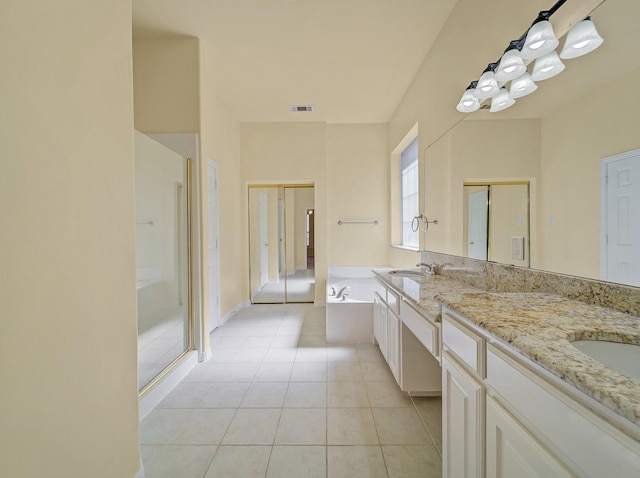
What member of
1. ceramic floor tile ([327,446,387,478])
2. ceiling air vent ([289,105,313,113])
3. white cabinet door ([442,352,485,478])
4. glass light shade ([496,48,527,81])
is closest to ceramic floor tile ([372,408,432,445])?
ceramic floor tile ([327,446,387,478])

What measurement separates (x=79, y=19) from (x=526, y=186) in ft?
6.22

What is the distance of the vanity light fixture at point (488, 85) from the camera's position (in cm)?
154

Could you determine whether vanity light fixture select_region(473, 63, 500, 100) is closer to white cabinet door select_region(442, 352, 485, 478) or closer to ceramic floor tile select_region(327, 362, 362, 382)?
white cabinet door select_region(442, 352, 485, 478)

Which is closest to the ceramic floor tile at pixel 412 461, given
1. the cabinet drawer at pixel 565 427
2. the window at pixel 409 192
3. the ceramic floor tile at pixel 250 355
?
the cabinet drawer at pixel 565 427

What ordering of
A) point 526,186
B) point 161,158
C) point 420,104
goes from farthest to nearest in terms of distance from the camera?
point 420,104 < point 161,158 < point 526,186

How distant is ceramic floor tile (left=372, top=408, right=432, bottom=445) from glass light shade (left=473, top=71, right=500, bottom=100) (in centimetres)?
195

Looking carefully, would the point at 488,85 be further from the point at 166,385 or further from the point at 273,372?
the point at 166,385

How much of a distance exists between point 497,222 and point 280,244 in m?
3.48

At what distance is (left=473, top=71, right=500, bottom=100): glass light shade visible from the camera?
154 centimetres

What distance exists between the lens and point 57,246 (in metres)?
0.86

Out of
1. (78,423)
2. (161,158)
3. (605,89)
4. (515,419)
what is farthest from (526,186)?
(161,158)

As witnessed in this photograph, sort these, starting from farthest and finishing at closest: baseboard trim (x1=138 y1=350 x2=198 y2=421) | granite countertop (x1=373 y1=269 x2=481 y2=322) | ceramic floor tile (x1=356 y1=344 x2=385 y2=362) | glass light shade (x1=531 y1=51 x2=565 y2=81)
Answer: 1. ceramic floor tile (x1=356 y1=344 x2=385 y2=362)
2. baseboard trim (x1=138 y1=350 x2=198 y2=421)
3. granite countertop (x1=373 y1=269 x2=481 y2=322)
4. glass light shade (x1=531 y1=51 x2=565 y2=81)

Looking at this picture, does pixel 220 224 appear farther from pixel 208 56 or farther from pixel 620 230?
pixel 620 230

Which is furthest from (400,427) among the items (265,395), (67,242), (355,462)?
(67,242)
